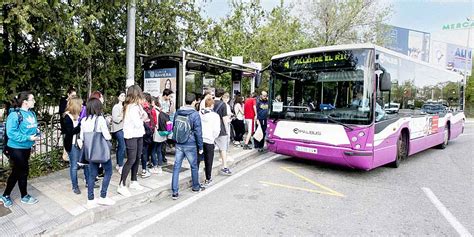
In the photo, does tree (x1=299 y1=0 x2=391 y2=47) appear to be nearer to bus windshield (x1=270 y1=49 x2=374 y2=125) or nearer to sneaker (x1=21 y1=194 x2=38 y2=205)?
bus windshield (x1=270 y1=49 x2=374 y2=125)

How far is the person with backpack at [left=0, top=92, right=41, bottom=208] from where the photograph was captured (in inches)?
177

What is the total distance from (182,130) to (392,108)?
4.78 metres

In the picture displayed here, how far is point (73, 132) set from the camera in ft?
16.8

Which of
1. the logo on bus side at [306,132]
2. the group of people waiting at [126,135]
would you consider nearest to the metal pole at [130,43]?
the group of people waiting at [126,135]

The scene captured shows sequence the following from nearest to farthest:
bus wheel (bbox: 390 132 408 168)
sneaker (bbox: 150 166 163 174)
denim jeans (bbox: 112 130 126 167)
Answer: denim jeans (bbox: 112 130 126 167), sneaker (bbox: 150 166 163 174), bus wheel (bbox: 390 132 408 168)

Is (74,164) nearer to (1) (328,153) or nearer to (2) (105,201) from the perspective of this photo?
(2) (105,201)

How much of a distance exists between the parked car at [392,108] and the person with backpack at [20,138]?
657 cm

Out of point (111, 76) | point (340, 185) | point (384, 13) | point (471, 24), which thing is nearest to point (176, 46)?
point (111, 76)

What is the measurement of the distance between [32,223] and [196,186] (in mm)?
2483

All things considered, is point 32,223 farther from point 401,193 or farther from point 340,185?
point 401,193

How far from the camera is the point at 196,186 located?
5.68 m

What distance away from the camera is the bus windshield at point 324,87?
6.27 meters

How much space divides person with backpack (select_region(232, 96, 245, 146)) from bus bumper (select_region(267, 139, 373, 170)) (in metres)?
2.15

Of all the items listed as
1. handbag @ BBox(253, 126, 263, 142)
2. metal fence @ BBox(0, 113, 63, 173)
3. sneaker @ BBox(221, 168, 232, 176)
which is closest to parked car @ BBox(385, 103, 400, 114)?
handbag @ BBox(253, 126, 263, 142)
